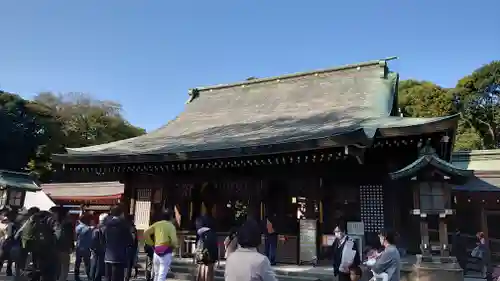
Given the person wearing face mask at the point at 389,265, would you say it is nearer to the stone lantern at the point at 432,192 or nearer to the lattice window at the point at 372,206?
the stone lantern at the point at 432,192

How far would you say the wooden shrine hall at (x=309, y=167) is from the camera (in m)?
8.37

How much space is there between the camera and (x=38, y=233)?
22.4 feet

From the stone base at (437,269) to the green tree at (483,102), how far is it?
2653 centimetres

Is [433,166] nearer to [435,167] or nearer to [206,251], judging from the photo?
[435,167]

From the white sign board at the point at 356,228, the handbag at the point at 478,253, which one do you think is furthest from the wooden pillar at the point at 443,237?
the handbag at the point at 478,253

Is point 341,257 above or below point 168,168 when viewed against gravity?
below

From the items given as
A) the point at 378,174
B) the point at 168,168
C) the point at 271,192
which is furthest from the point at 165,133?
the point at 378,174

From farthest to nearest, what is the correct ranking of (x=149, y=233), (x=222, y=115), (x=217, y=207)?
(x=222, y=115)
(x=217, y=207)
(x=149, y=233)

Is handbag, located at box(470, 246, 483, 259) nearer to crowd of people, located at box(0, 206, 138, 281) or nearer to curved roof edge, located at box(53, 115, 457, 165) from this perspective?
curved roof edge, located at box(53, 115, 457, 165)

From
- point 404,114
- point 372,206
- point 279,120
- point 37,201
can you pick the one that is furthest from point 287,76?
point 404,114

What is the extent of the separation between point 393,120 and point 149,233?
685 cm

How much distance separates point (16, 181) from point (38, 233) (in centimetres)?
797

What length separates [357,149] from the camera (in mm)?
8188

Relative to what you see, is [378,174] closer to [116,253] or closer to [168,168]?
[168,168]
